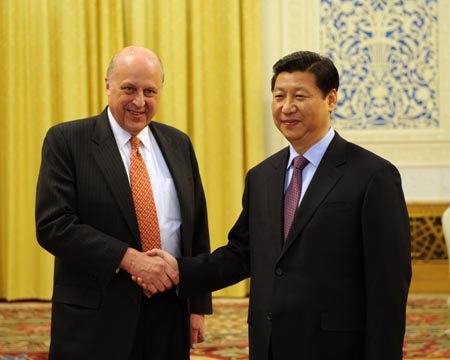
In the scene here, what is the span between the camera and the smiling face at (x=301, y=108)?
2.32 metres

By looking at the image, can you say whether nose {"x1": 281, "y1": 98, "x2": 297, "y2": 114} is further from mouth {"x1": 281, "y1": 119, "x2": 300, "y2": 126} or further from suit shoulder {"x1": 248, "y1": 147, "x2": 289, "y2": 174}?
suit shoulder {"x1": 248, "y1": 147, "x2": 289, "y2": 174}

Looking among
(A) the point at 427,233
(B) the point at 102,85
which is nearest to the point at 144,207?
(B) the point at 102,85

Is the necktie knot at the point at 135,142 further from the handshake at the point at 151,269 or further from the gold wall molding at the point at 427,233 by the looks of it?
the gold wall molding at the point at 427,233

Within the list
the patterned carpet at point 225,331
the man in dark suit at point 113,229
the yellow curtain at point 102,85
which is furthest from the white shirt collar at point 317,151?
the yellow curtain at point 102,85

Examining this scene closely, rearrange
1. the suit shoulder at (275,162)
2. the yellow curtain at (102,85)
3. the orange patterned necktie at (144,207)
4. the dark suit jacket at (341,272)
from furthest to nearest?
the yellow curtain at (102,85), the orange patterned necktie at (144,207), the suit shoulder at (275,162), the dark suit jacket at (341,272)

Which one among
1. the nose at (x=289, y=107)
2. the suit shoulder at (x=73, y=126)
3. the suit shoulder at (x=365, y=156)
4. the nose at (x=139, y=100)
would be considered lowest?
the suit shoulder at (x=365, y=156)

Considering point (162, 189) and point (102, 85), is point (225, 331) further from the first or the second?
point (162, 189)

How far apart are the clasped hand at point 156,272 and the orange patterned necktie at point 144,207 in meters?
0.06

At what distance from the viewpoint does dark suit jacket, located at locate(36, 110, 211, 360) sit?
2.45 meters

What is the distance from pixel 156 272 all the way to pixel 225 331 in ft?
8.42

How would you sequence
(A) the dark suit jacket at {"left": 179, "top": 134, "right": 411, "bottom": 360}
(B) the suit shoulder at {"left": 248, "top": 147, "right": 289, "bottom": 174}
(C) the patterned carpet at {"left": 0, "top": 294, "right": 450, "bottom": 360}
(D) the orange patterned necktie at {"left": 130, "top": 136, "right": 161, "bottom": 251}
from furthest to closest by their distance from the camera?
(C) the patterned carpet at {"left": 0, "top": 294, "right": 450, "bottom": 360} < (D) the orange patterned necktie at {"left": 130, "top": 136, "right": 161, "bottom": 251} < (B) the suit shoulder at {"left": 248, "top": 147, "right": 289, "bottom": 174} < (A) the dark suit jacket at {"left": 179, "top": 134, "right": 411, "bottom": 360}

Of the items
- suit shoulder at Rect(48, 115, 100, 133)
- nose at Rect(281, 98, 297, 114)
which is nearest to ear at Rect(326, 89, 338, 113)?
nose at Rect(281, 98, 297, 114)

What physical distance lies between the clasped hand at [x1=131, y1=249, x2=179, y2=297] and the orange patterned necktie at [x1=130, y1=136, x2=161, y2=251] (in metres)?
0.06

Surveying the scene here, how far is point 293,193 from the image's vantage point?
234cm
